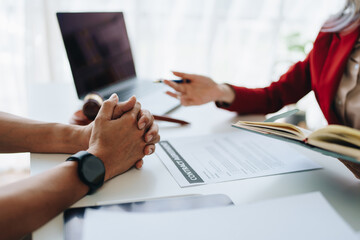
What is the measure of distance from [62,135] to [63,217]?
0.27m

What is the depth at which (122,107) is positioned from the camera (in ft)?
2.32

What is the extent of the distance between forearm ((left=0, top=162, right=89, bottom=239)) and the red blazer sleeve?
27.0 inches

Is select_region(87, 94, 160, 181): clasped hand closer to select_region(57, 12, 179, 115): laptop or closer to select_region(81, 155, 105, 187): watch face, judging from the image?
select_region(81, 155, 105, 187): watch face

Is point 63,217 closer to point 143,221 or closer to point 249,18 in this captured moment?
point 143,221

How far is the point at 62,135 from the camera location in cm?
72

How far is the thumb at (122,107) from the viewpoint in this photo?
698 millimetres

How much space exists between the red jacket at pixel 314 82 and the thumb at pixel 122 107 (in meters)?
0.45

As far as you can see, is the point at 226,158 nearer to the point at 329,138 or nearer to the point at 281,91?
the point at 329,138

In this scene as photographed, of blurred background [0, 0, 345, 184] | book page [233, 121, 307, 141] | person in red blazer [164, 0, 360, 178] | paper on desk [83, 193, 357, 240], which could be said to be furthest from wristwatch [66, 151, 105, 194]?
blurred background [0, 0, 345, 184]

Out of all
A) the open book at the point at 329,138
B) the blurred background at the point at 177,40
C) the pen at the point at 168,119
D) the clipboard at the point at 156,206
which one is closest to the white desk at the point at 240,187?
the clipboard at the point at 156,206

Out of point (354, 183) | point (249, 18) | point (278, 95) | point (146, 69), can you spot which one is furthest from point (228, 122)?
point (249, 18)

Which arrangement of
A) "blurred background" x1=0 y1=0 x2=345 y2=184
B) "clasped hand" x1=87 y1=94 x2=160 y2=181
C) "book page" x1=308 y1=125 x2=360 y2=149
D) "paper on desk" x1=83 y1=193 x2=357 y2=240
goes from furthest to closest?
"blurred background" x1=0 y1=0 x2=345 y2=184 < "clasped hand" x1=87 y1=94 x2=160 y2=181 < "book page" x1=308 y1=125 x2=360 y2=149 < "paper on desk" x1=83 y1=193 x2=357 y2=240

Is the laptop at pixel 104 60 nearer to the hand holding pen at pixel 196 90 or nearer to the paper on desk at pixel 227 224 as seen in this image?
the hand holding pen at pixel 196 90

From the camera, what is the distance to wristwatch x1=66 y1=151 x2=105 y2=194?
56 centimetres
